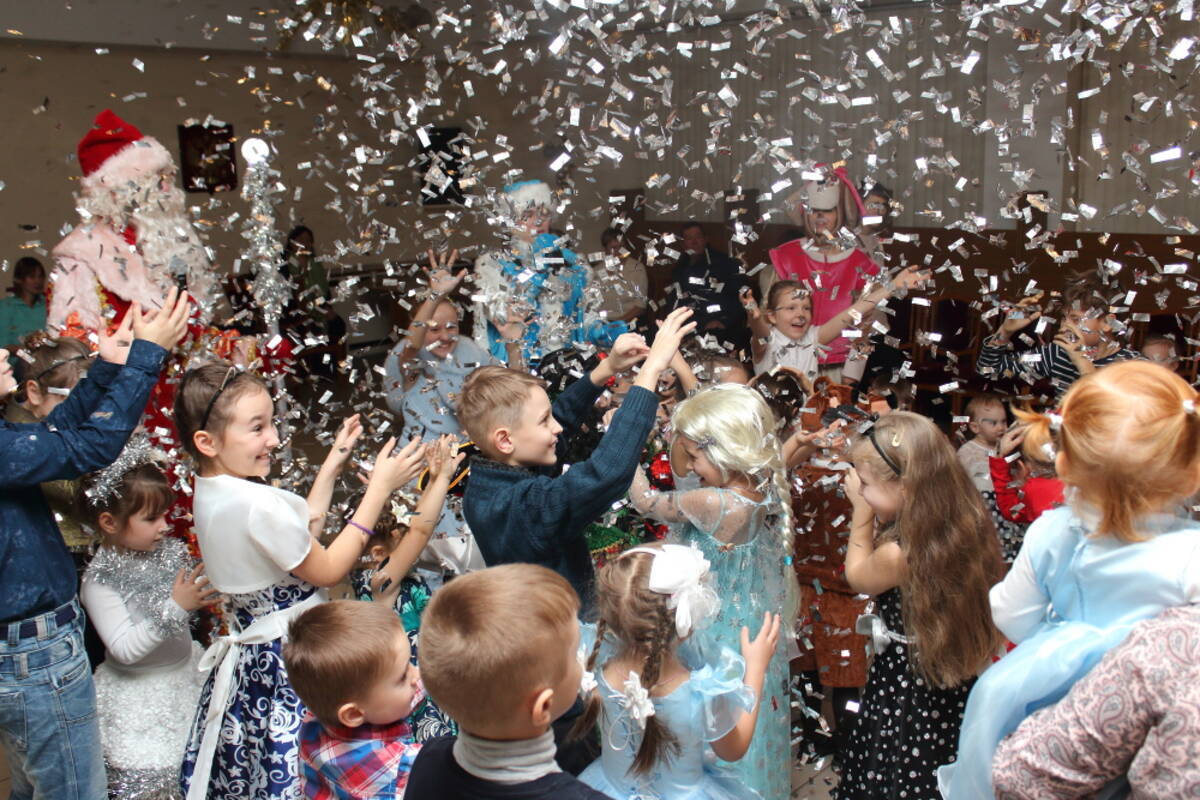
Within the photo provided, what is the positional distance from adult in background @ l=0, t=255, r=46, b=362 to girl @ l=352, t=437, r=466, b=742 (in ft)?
13.8

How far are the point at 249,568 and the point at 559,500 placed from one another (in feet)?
2.25

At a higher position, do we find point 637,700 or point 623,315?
point 637,700

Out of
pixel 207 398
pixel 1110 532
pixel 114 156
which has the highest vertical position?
pixel 114 156

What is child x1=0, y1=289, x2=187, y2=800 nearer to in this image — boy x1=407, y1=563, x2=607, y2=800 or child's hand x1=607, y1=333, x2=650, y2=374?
child's hand x1=607, y1=333, x2=650, y2=374

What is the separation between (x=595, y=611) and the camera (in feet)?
8.02

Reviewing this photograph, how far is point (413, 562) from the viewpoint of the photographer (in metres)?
2.64

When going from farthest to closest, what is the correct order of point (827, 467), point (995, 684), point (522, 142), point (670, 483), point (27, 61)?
point (522, 142) → point (27, 61) → point (670, 483) → point (827, 467) → point (995, 684)

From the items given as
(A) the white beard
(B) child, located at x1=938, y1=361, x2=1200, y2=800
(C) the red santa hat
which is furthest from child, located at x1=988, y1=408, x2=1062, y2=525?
(C) the red santa hat

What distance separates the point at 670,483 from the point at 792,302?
1.18 meters

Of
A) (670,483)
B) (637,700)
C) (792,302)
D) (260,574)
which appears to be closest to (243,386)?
(260,574)

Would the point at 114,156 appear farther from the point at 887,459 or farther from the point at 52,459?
the point at 887,459

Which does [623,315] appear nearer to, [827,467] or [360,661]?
[827,467]

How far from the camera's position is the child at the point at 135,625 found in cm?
279

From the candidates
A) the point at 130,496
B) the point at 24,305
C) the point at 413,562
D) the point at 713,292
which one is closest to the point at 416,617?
the point at 413,562
